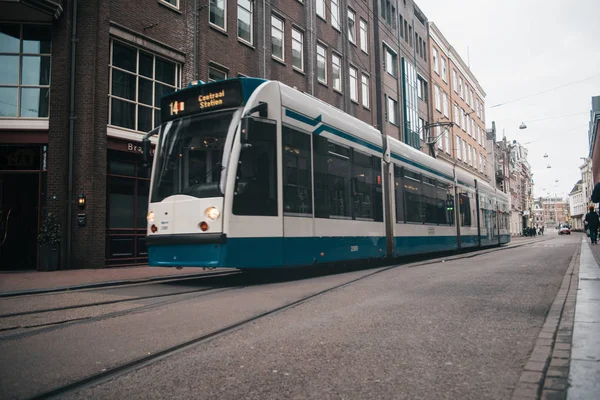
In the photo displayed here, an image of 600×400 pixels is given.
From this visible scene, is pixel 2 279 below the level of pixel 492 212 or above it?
below

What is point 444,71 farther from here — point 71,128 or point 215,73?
point 71,128

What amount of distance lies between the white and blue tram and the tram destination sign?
0.02 m

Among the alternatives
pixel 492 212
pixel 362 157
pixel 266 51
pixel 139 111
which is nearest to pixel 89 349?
pixel 362 157

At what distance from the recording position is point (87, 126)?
1345 cm

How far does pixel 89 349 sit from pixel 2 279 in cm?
782

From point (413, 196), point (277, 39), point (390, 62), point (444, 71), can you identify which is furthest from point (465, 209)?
point (444, 71)

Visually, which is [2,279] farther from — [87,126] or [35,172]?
[87,126]

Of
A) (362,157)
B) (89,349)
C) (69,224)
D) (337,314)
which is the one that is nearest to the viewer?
(89,349)

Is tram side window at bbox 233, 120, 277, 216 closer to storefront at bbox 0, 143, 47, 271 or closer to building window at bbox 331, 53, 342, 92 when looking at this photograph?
storefront at bbox 0, 143, 47, 271

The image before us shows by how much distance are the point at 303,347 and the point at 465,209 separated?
→ 17.9 meters

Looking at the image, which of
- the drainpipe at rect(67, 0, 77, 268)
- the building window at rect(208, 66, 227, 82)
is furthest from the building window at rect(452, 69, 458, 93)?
the drainpipe at rect(67, 0, 77, 268)

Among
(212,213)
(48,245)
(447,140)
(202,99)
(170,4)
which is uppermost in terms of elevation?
(447,140)

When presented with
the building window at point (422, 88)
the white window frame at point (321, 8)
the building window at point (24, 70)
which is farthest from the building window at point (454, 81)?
the building window at point (24, 70)

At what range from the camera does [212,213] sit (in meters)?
8.08
